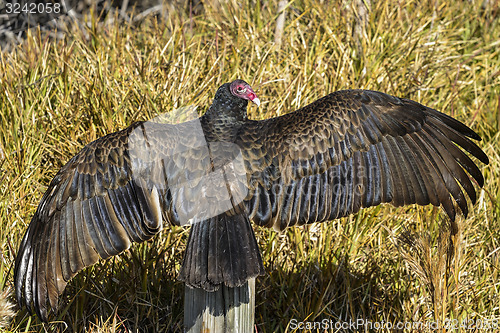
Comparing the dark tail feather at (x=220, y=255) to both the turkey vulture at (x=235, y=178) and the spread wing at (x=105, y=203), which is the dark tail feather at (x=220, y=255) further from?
the spread wing at (x=105, y=203)

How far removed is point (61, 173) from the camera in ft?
10.2

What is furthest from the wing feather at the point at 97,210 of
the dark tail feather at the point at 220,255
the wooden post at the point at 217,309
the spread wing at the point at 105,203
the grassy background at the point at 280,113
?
the grassy background at the point at 280,113

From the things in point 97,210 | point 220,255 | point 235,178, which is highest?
point 235,178

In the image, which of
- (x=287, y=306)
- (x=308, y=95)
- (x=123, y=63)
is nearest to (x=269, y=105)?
(x=308, y=95)

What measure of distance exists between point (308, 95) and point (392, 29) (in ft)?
3.34

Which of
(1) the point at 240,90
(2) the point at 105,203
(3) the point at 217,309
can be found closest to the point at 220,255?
(3) the point at 217,309

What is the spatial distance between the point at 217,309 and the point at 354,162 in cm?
98

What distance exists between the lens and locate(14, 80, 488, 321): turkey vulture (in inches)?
120

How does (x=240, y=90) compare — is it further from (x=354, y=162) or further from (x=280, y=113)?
(x=280, y=113)

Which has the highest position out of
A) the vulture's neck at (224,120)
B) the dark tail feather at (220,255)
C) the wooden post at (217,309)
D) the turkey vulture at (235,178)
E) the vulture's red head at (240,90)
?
the vulture's red head at (240,90)

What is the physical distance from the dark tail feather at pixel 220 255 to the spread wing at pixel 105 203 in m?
0.18

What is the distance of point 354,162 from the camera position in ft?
10.7

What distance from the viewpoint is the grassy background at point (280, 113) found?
Result: 3812mm

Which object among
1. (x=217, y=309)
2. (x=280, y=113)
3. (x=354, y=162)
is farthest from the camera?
(x=280, y=113)
